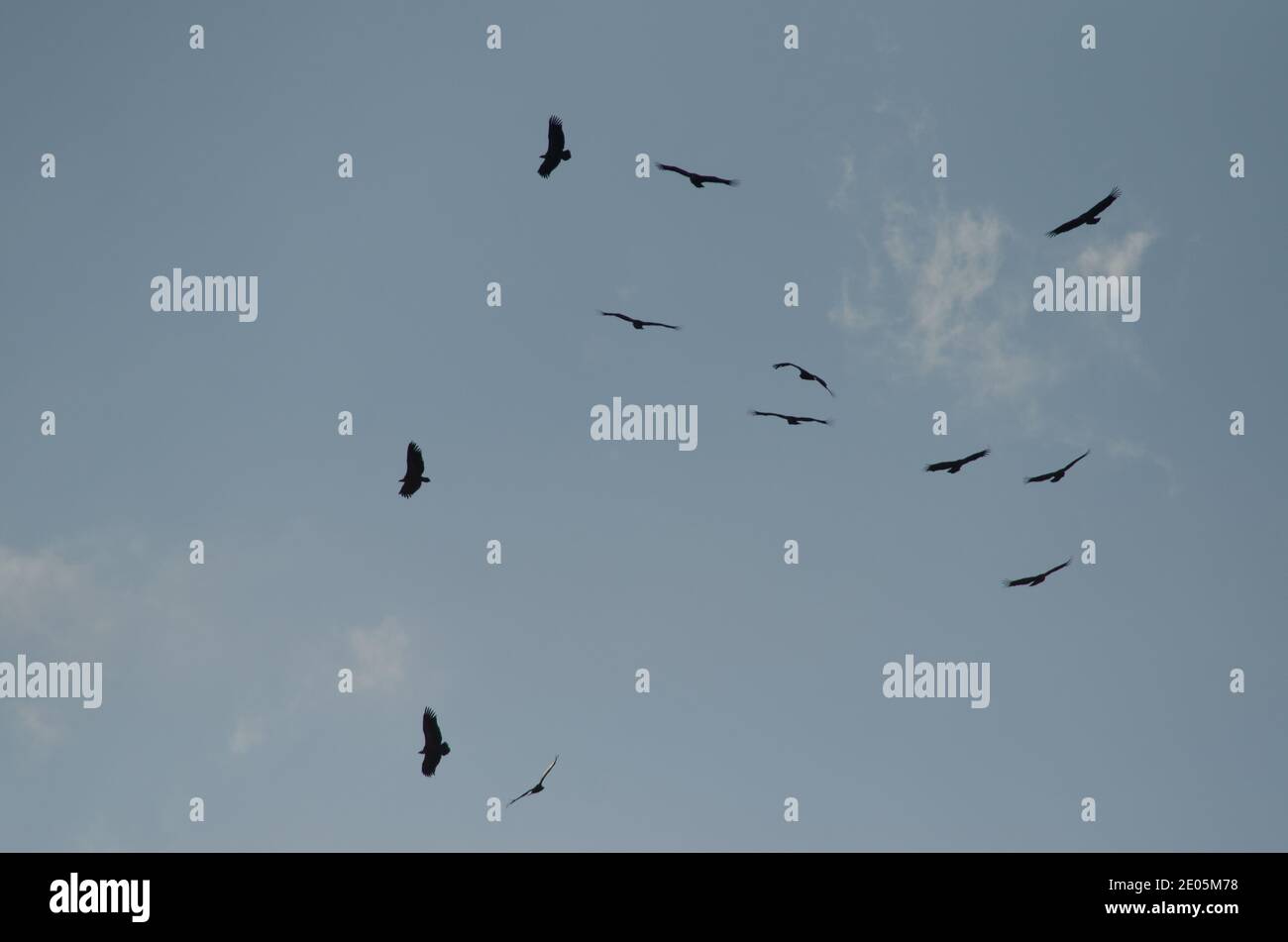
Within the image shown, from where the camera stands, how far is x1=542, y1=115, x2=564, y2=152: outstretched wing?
98.4 ft

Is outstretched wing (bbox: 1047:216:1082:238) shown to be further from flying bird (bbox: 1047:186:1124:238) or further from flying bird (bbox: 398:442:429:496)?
flying bird (bbox: 398:442:429:496)

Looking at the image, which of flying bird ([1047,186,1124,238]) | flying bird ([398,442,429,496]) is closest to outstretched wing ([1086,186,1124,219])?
flying bird ([1047,186,1124,238])

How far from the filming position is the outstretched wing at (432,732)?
30.4 metres

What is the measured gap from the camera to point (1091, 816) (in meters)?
39.8

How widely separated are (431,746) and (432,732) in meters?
0.36

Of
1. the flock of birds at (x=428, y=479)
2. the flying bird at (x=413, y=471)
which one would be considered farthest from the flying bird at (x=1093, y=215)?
the flying bird at (x=413, y=471)

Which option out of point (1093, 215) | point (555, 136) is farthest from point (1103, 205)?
point (555, 136)

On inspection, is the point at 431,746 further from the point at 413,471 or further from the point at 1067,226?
the point at 1067,226

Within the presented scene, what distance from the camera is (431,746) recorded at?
30.6 meters
